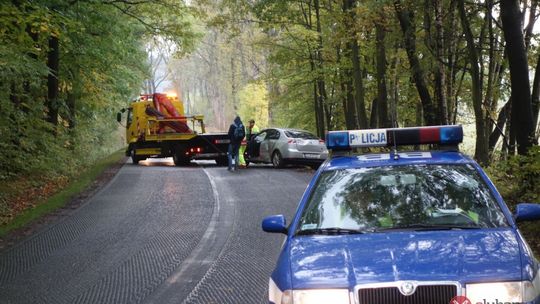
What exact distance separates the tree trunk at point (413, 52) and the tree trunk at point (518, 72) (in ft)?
19.2

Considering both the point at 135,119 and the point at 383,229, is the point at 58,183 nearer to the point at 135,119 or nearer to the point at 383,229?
the point at 135,119

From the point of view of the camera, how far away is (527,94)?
9.89 meters

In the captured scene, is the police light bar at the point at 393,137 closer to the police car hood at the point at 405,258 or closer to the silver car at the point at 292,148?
the police car hood at the point at 405,258

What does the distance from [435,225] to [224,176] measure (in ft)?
46.0

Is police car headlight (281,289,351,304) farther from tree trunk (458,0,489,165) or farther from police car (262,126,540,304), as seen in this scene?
tree trunk (458,0,489,165)

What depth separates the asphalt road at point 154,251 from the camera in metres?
6.27

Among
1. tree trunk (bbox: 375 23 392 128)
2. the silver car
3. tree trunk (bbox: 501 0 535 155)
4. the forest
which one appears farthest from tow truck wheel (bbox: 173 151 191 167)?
tree trunk (bbox: 501 0 535 155)

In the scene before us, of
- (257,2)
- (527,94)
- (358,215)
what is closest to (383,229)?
(358,215)

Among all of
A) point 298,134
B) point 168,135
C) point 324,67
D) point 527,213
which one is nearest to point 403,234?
point 527,213

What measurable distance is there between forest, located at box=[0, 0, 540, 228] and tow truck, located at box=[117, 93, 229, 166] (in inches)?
96.2

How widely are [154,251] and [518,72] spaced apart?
681 cm

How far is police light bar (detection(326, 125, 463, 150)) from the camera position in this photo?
5.43m

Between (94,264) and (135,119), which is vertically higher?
(135,119)

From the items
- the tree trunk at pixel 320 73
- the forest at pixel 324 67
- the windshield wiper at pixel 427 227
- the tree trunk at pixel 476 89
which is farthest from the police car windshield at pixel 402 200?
the tree trunk at pixel 320 73
